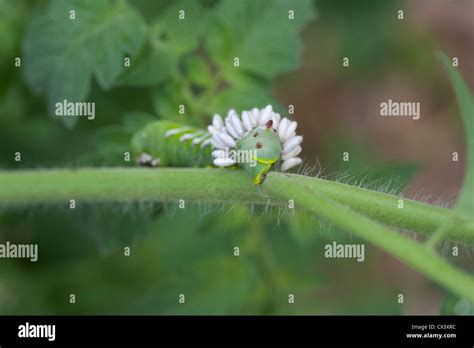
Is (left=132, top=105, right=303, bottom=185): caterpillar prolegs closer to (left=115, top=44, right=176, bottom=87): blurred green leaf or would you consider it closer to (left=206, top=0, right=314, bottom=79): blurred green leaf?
(left=115, top=44, right=176, bottom=87): blurred green leaf

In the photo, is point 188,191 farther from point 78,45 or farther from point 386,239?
point 78,45

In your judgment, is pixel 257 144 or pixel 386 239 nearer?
pixel 386 239

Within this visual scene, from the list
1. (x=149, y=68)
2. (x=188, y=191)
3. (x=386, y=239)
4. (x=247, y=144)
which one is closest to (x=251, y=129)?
(x=247, y=144)

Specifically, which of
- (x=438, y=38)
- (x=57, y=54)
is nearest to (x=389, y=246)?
(x=57, y=54)

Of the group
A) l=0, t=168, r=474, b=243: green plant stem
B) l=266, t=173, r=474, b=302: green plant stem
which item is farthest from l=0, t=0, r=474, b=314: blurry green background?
l=266, t=173, r=474, b=302: green plant stem

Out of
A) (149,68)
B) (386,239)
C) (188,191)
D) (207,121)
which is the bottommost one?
(386,239)
